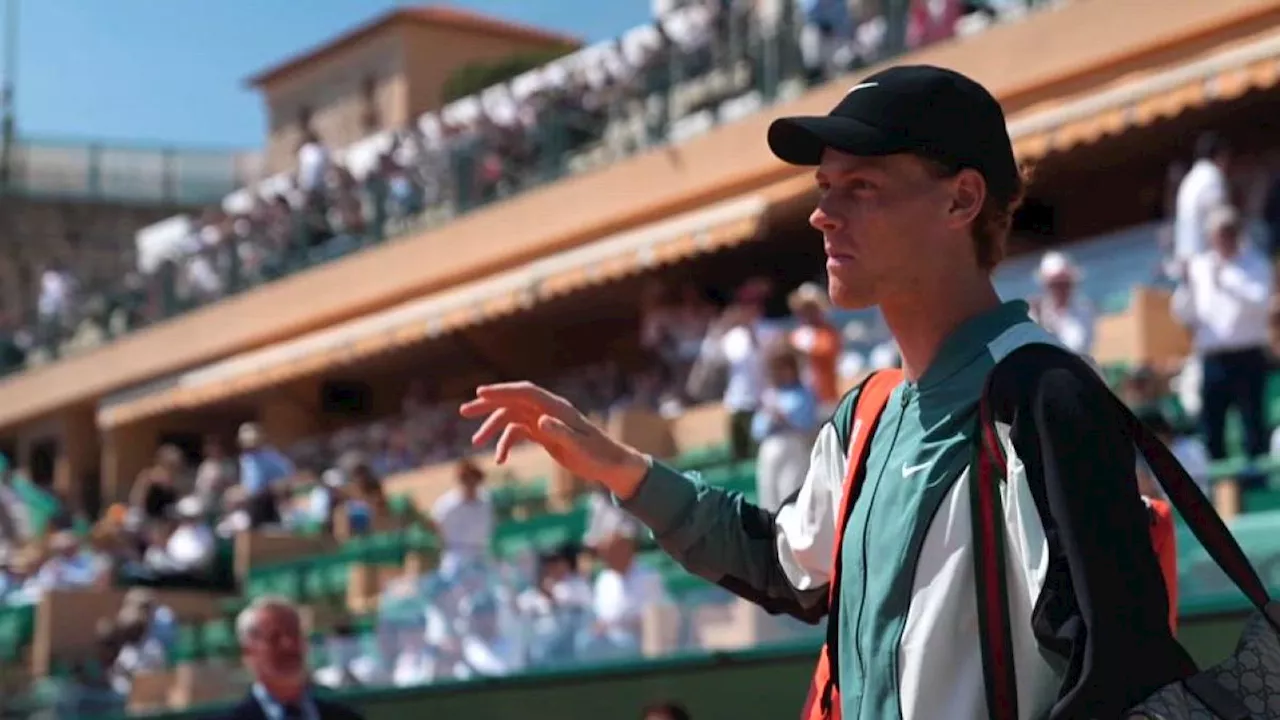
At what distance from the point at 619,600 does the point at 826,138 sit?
25.6 feet

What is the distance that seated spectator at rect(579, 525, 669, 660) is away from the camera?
10016 mm

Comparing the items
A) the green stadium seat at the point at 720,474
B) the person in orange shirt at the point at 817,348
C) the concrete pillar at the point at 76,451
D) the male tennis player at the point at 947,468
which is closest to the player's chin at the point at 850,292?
the male tennis player at the point at 947,468

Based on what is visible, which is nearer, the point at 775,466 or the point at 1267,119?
the point at 775,466

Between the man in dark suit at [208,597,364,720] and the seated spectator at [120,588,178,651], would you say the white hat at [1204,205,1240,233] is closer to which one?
the man in dark suit at [208,597,364,720]

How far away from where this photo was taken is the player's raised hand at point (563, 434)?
128 inches

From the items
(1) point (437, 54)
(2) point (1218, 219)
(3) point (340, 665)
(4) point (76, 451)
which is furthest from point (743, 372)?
(1) point (437, 54)

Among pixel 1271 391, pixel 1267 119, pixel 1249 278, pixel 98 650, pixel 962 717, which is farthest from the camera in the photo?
pixel 98 650

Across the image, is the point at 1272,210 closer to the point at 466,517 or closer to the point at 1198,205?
the point at 1198,205

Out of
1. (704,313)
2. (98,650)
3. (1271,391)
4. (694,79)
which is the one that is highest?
(694,79)

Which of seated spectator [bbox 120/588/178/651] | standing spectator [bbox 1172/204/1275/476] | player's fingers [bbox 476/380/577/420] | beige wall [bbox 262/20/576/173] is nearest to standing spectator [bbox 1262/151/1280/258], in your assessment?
standing spectator [bbox 1172/204/1275/476]

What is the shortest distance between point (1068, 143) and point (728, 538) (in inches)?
503

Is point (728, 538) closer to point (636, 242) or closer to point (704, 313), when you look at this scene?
point (704, 313)

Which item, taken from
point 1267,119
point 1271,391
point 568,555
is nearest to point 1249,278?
point 1271,391

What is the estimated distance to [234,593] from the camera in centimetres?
1880
